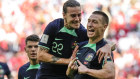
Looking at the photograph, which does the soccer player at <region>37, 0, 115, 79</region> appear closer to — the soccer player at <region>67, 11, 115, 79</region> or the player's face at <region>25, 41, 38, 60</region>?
the soccer player at <region>67, 11, 115, 79</region>

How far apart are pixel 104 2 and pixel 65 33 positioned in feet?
23.7

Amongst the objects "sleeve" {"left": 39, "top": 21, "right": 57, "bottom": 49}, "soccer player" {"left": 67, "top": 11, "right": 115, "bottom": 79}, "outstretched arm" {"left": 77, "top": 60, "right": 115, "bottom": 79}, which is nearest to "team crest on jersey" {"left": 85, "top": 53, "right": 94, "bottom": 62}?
"soccer player" {"left": 67, "top": 11, "right": 115, "bottom": 79}

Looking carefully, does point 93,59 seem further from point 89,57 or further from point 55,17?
point 55,17

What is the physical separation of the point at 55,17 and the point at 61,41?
7.46 meters

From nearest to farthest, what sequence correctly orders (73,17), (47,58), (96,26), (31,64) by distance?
(96,26), (73,17), (47,58), (31,64)

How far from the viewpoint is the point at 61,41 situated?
455cm

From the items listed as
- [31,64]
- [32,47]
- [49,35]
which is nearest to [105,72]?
[49,35]

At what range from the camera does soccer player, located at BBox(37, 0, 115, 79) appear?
446 centimetres

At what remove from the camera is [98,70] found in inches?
143

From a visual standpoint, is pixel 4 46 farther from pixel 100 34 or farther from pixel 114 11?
pixel 100 34

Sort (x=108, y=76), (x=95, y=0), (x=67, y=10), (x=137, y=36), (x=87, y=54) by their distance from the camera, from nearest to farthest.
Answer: (x=108, y=76) < (x=87, y=54) < (x=67, y=10) < (x=137, y=36) < (x=95, y=0)

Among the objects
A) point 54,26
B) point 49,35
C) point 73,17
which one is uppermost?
point 73,17

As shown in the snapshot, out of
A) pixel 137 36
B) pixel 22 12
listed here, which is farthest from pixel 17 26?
pixel 137 36

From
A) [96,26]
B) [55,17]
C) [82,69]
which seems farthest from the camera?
[55,17]
